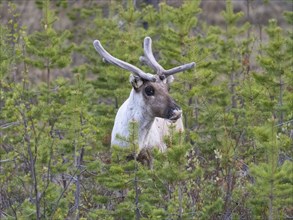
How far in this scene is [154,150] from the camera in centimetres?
800

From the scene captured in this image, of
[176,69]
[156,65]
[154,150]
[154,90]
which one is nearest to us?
[154,150]

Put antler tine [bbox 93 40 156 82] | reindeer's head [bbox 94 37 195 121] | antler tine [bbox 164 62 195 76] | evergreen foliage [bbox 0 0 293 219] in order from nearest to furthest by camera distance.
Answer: evergreen foliage [bbox 0 0 293 219] → reindeer's head [bbox 94 37 195 121] → antler tine [bbox 93 40 156 82] → antler tine [bbox 164 62 195 76]

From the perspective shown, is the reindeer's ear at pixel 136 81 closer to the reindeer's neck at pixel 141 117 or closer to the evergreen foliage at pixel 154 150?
the reindeer's neck at pixel 141 117

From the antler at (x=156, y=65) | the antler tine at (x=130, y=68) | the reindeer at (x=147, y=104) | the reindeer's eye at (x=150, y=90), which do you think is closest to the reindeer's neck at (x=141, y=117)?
the reindeer at (x=147, y=104)

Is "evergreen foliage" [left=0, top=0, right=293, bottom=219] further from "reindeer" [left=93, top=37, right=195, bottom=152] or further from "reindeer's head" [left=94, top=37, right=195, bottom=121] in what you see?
"reindeer's head" [left=94, top=37, right=195, bottom=121]

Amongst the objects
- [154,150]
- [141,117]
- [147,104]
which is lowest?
[141,117]

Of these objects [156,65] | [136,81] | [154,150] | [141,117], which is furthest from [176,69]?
[154,150]

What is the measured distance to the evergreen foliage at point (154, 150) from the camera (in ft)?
25.6

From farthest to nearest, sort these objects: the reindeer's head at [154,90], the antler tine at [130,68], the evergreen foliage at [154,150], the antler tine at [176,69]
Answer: the antler tine at [176,69] → the antler tine at [130,68] → the reindeer's head at [154,90] → the evergreen foliage at [154,150]

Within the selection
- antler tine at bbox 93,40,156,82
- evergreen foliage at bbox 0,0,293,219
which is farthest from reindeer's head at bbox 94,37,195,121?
evergreen foliage at bbox 0,0,293,219

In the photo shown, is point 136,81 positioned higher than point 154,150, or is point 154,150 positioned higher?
point 136,81

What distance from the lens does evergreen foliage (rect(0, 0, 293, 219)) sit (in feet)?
25.6

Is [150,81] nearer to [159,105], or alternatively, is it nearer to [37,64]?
[159,105]

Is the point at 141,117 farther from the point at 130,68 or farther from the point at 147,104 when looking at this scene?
the point at 130,68
